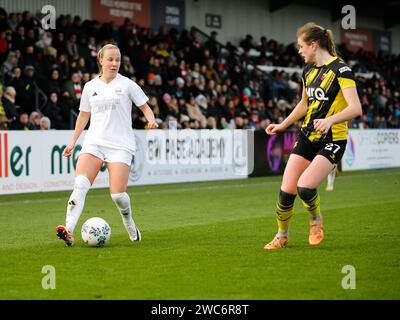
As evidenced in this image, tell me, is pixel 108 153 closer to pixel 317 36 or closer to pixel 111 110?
pixel 111 110

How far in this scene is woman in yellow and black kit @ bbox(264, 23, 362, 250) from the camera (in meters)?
9.12

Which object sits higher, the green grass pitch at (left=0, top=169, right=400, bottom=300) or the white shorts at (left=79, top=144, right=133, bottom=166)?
the white shorts at (left=79, top=144, right=133, bottom=166)

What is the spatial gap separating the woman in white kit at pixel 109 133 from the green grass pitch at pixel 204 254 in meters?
0.65

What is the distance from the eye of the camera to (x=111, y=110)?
986cm

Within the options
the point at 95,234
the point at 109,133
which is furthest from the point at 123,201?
the point at 109,133

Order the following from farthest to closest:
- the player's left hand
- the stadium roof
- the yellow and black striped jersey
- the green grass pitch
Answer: the stadium roof
the yellow and black striped jersey
the player's left hand
the green grass pitch

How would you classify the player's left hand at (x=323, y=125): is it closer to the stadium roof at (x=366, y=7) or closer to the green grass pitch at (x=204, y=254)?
the green grass pitch at (x=204, y=254)

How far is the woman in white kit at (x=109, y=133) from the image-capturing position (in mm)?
9797

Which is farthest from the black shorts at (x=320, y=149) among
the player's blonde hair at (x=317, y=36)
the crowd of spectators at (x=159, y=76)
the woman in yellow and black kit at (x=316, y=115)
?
the crowd of spectators at (x=159, y=76)

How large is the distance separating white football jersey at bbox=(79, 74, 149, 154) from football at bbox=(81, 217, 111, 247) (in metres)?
0.97

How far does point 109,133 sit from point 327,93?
2.62 m

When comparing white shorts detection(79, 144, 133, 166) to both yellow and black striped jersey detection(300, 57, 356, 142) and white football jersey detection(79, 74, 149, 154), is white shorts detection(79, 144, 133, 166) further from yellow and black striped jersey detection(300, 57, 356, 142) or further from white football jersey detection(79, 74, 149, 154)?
yellow and black striped jersey detection(300, 57, 356, 142)

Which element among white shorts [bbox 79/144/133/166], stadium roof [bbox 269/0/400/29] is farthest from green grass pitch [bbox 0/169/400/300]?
stadium roof [bbox 269/0/400/29]

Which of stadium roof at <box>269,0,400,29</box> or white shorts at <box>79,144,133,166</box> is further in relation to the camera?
stadium roof at <box>269,0,400,29</box>
